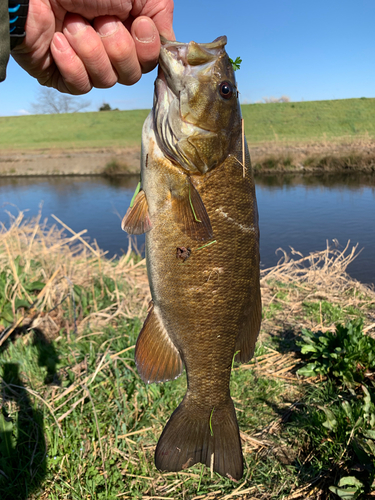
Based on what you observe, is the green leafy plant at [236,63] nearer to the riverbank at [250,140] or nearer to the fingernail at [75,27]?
the fingernail at [75,27]

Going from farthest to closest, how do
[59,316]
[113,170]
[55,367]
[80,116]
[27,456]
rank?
[80,116] → [113,170] → [59,316] → [55,367] → [27,456]

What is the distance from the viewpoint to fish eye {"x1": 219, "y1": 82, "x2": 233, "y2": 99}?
2.06 m

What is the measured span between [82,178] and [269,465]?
104 feet

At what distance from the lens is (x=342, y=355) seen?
14.0 ft

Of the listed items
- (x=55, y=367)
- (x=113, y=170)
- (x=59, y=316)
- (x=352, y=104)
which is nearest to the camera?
(x=55, y=367)

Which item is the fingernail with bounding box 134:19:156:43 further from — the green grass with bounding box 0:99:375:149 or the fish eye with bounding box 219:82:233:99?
the green grass with bounding box 0:99:375:149

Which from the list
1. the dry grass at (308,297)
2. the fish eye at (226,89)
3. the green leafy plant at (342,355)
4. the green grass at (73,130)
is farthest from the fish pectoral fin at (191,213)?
the green grass at (73,130)

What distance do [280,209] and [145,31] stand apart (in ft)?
52.8

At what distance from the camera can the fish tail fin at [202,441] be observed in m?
2.14

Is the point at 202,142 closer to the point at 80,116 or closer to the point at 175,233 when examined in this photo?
the point at 175,233

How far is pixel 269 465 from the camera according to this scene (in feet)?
11.3

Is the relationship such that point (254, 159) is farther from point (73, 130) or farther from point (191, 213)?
point (73, 130)

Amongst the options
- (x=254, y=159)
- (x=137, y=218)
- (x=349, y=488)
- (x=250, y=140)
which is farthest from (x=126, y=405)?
(x=250, y=140)

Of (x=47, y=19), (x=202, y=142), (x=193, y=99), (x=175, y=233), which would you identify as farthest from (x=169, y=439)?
(x=47, y=19)
